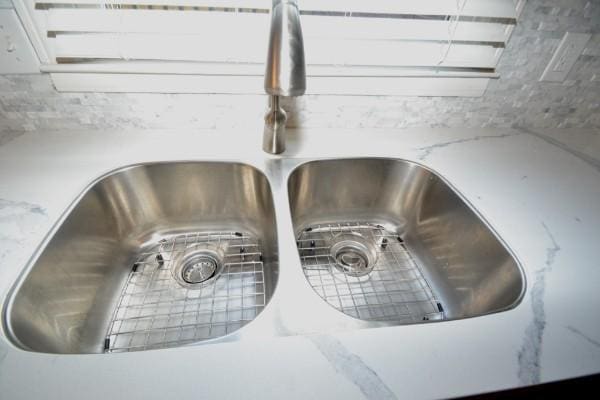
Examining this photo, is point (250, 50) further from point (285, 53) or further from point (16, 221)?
point (16, 221)

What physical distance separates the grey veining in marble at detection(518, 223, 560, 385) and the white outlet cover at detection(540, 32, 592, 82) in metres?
0.63

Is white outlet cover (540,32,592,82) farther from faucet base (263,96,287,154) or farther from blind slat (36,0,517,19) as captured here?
faucet base (263,96,287,154)

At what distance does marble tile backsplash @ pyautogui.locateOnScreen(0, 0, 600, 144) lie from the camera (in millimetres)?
699

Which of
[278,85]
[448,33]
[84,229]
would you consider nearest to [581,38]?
[448,33]

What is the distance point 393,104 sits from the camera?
0.83m

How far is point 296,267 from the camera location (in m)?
0.49

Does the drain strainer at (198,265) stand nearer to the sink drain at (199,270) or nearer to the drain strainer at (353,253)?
the sink drain at (199,270)

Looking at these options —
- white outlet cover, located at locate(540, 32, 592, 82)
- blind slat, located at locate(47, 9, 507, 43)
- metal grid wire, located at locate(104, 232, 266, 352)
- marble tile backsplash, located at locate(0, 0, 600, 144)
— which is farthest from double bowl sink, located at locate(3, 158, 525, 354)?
white outlet cover, located at locate(540, 32, 592, 82)

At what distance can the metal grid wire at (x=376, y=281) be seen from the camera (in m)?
0.63

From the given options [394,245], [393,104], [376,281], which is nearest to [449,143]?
[393,104]

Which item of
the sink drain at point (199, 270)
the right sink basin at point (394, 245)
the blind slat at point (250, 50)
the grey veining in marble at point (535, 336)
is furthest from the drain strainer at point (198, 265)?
the grey veining in marble at point (535, 336)

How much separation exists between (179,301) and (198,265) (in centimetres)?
11

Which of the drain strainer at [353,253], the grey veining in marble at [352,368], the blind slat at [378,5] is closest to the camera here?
the grey veining in marble at [352,368]

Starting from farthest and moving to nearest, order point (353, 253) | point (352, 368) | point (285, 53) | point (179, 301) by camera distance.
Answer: point (353, 253) < point (179, 301) < point (285, 53) < point (352, 368)
